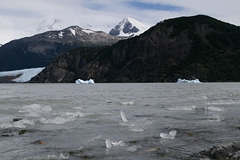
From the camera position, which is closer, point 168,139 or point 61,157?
point 61,157

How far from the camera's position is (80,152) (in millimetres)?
12180

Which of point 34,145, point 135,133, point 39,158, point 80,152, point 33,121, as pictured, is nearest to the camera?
point 39,158

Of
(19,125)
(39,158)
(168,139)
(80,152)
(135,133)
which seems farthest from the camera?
(19,125)

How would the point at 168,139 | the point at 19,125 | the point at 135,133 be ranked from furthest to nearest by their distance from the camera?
the point at 19,125
the point at 135,133
the point at 168,139

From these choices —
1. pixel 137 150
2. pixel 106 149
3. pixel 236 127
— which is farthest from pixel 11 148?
pixel 236 127

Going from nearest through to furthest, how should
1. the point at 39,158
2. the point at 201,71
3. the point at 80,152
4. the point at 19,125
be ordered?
the point at 39,158 < the point at 80,152 < the point at 19,125 < the point at 201,71

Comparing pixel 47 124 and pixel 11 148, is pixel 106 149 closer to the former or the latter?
pixel 11 148

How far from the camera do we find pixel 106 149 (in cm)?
1263

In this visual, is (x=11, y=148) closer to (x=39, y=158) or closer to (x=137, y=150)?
(x=39, y=158)

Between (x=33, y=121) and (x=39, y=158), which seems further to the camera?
(x=33, y=121)

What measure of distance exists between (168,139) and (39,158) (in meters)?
5.86

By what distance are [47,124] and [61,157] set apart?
344 inches

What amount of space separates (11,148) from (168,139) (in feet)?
21.8

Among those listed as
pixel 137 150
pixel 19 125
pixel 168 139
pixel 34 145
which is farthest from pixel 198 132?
pixel 19 125
